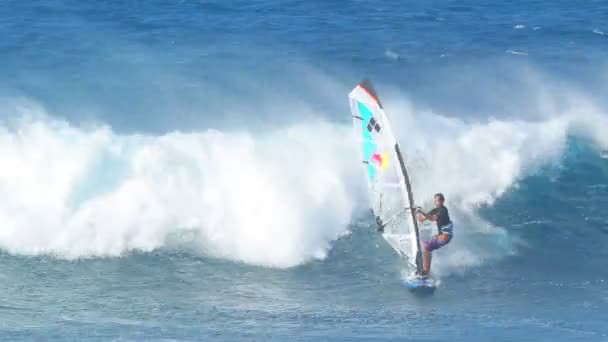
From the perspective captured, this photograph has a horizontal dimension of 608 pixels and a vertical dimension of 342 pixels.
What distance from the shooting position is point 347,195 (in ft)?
67.1

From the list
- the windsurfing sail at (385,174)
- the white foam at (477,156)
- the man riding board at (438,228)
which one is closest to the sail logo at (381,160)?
the windsurfing sail at (385,174)

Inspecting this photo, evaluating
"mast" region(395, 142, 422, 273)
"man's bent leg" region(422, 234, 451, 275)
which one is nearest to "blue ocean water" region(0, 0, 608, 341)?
"man's bent leg" region(422, 234, 451, 275)

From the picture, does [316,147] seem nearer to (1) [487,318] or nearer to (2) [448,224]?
(2) [448,224]

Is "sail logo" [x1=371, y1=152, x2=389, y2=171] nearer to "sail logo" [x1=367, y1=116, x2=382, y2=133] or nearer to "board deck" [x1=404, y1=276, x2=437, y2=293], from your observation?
"sail logo" [x1=367, y1=116, x2=382, y2=133]

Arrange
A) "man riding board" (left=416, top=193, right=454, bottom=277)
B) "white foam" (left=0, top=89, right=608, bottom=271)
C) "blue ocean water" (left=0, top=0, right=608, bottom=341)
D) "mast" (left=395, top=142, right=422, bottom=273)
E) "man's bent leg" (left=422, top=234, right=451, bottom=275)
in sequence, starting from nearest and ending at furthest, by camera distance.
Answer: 1. "mast" (left=395, top=142, right=422, bottom=273)
2. "blue ocean water" (left=0, top=0, right=608, bottom=341)
3. "man riding board" (left=416, top=193, right=454, bottom=277)
4. "man's bent leg" (left=422, top=234, right=451, bottom=275)
5. "white foam" (left=0, top=89, right=608, bottom=271)

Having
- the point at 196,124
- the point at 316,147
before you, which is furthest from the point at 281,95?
the point at 316,147

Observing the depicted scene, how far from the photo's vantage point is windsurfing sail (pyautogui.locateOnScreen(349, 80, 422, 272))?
16.3m

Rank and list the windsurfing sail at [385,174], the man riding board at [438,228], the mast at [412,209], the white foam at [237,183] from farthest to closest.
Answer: the white foam at [237,183] → the man riding board at [438,228] → the mast at [412,209] → the windsurfing sail at [385,174]

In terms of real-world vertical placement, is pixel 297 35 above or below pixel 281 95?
above

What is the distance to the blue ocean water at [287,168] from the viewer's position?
54.5ft

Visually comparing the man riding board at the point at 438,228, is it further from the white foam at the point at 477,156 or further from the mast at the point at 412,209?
the white foam at the point at 477,156

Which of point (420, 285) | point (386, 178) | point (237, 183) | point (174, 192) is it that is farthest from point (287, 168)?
point (420, 285)

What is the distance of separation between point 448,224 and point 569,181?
511 cm

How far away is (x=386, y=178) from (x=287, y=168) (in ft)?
14.5
